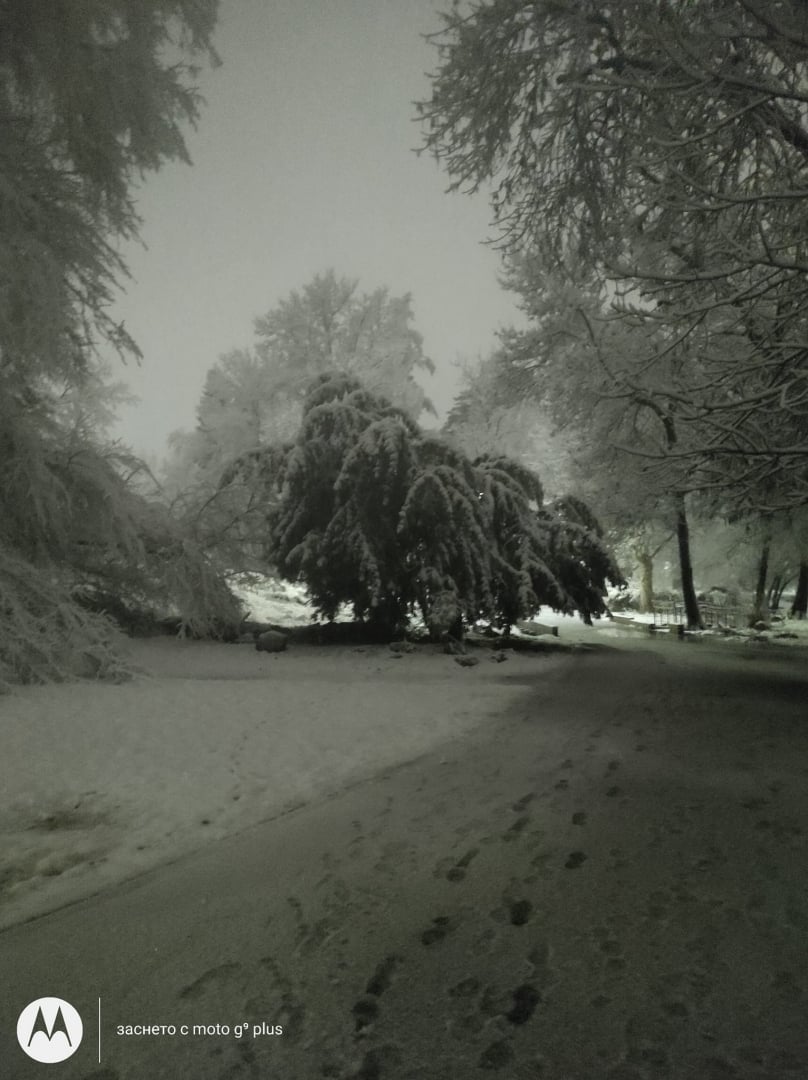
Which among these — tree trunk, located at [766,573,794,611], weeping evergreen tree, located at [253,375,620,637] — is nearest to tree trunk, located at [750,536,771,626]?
tree trunk, located at [766,573,794,611]

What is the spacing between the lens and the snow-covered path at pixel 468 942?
1.73 m

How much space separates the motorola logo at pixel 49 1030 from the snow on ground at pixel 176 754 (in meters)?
0.73

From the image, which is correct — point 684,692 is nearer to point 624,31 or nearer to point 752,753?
point 752,753

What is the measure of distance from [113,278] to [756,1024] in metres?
8.86

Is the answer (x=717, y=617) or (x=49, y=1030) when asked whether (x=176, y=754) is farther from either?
(x=717, y=617)

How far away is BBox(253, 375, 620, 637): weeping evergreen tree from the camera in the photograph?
10.9m

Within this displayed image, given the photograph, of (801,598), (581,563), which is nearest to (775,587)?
(801,598)

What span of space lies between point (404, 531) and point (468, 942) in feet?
29.3

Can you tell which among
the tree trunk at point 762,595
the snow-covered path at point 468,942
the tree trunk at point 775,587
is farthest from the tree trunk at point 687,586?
the snow-covered path at point 468,942

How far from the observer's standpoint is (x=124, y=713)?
5.39 m

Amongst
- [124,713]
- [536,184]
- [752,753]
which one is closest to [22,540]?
[124,713]

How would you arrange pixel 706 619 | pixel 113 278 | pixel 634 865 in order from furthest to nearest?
pixel 706 619
pixel 113 278
pixel 634 865

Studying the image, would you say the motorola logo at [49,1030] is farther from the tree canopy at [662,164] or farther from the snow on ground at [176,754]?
the tree canopy at [662,164]

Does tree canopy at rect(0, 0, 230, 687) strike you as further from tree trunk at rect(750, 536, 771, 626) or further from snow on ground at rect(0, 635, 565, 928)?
tree trunk at rect(750, 536, 771, 626)
